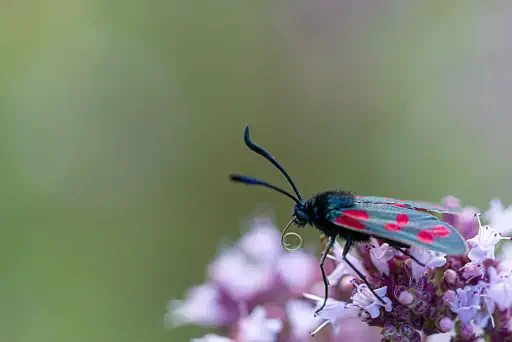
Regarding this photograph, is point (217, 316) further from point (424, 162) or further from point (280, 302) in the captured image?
point (424, 162)

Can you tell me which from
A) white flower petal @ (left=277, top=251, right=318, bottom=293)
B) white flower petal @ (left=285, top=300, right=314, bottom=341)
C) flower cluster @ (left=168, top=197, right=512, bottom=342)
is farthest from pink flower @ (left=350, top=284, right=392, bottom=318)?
white flower petal @ (left=277, top=251, right=318, bottom=293)

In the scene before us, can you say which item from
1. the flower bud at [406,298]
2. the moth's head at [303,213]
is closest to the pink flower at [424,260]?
the flower bud at [406,298]

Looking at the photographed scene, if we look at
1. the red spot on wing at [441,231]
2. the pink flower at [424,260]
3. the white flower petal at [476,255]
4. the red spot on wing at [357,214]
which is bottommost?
the pink flower at [424,260]

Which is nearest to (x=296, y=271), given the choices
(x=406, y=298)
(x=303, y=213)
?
(x=303, y=213)

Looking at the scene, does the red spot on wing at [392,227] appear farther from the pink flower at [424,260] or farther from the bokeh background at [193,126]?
the bokeh background at [193,126]

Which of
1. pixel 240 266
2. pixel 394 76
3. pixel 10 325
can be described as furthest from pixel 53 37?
pixel 240 266

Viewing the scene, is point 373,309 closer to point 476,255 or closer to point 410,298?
point 410,298
